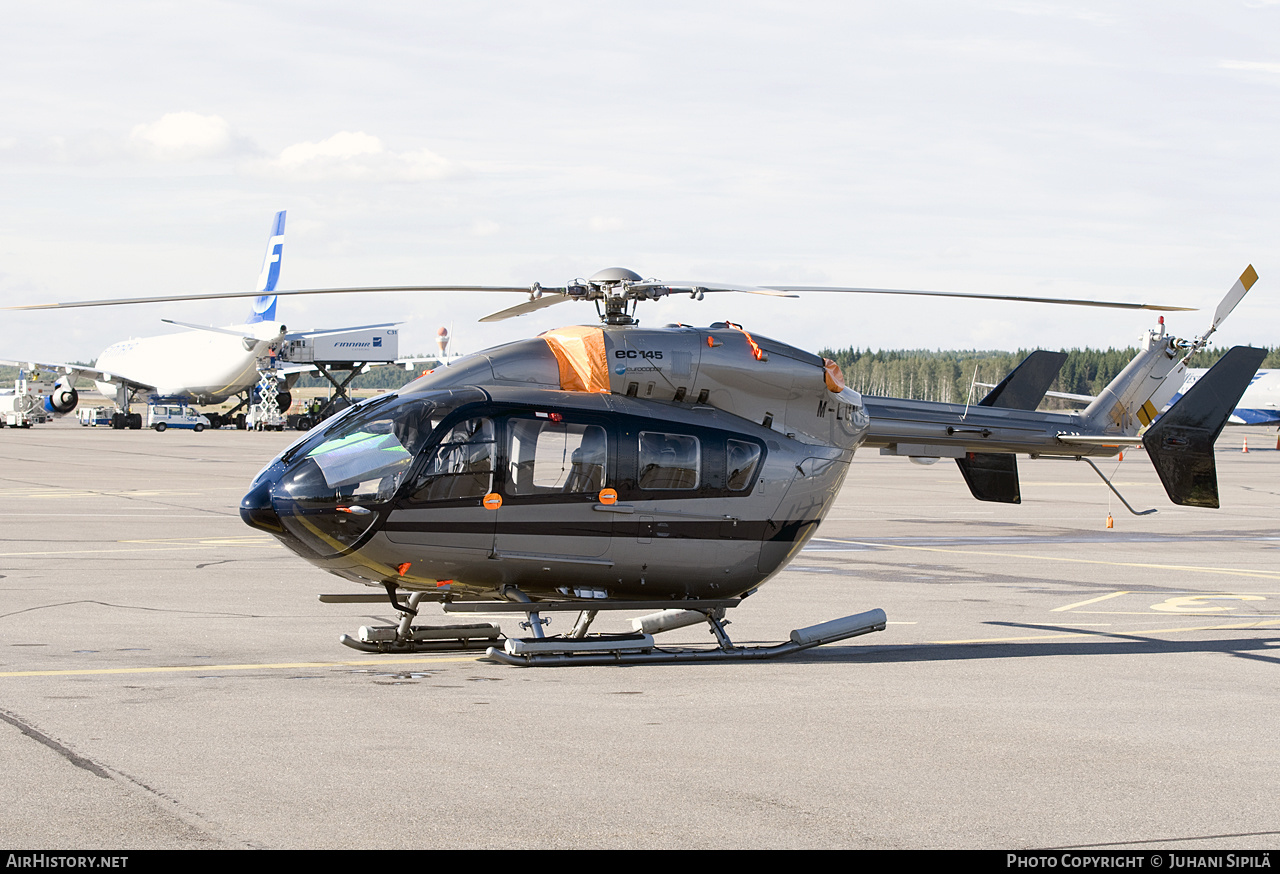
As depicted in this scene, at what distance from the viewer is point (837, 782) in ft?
22.7

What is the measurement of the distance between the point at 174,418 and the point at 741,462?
7523cm

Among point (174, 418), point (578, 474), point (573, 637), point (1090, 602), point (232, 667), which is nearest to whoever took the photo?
point (232, 667)

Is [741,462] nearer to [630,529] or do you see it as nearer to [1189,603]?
[630,529]

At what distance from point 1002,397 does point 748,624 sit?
4.24 m

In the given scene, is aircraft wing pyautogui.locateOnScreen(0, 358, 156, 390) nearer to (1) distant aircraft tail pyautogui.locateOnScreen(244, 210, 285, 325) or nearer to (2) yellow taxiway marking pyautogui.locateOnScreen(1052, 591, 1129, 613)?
(1) distant aircraft tail pyautogui.locateOnScreen(244, 210, 285, 325)

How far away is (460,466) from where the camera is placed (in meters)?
10.4

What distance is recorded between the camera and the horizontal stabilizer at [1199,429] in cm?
1409

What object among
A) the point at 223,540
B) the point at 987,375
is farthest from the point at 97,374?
the point at 987,375

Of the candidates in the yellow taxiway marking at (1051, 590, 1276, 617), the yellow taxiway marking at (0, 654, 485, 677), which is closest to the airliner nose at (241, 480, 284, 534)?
the yellow taxiway marking at (0, 654, 485, 677)

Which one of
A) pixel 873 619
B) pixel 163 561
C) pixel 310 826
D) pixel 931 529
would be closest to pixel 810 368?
pixel 873 619

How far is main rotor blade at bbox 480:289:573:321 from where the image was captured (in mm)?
11391

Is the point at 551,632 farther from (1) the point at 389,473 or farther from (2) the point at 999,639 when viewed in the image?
(2) the point at 999,639

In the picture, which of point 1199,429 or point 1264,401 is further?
point 1264,401

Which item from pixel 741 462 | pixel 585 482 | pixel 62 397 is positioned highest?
pixel 62 397
